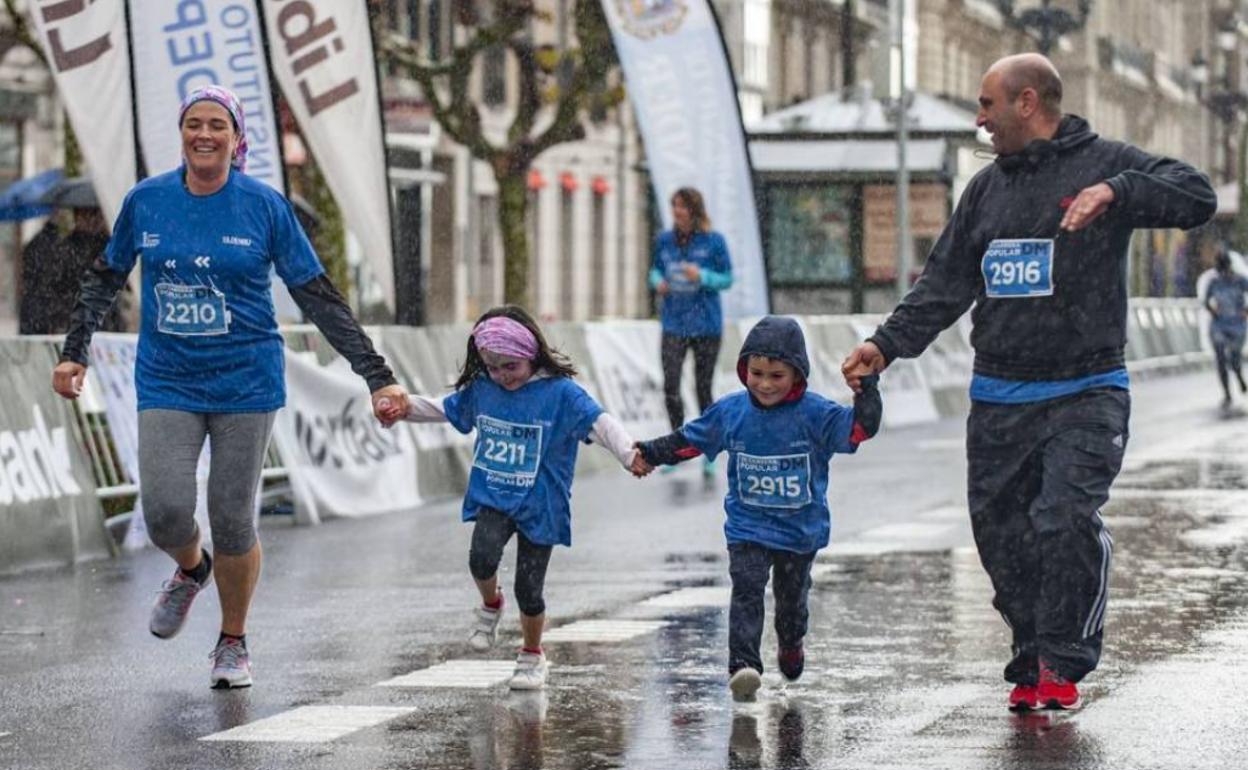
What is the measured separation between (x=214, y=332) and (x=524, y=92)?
24.9 meters

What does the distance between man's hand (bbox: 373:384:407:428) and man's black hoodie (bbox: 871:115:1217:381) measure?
59.2 inches

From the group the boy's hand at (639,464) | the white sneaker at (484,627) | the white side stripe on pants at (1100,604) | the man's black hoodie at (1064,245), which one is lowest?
the white sneaker at (484,627)

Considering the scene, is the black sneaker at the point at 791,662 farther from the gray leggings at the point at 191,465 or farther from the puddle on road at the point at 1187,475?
the puddle on road at the point at 1187,475

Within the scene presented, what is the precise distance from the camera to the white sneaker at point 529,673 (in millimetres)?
9180

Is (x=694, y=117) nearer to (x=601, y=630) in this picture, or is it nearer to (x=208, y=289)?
(x=601, y=630)

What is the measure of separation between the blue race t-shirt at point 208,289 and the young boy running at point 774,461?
4.08 feet

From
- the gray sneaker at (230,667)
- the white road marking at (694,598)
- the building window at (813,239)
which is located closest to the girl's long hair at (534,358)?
the gray sneaker at (230,667)

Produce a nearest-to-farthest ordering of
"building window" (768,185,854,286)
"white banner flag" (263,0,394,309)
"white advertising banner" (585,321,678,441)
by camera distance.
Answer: "white banner flag" (263,0,394,309)
"white advertising banner" (585,321,678,441)
"building window" (768,185,854,286)

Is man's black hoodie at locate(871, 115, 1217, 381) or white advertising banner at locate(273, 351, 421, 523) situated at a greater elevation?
man's black hoodie at locate(871, 115, 1217, 381)

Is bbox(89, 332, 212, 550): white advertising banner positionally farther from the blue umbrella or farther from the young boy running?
the blue umbrella

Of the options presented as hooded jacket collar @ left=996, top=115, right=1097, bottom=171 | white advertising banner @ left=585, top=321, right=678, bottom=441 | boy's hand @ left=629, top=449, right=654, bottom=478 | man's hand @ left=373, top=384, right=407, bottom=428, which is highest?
hooded jacket collar @ left=996, top=115, right=1097, bottom=171

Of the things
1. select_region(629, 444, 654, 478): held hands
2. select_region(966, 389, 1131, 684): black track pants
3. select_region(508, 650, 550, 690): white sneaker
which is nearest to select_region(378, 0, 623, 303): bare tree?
select_region(508, 650, 550, 690): white sneaker

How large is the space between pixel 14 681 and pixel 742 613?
232 centimetres

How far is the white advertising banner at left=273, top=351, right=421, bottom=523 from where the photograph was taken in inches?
671
